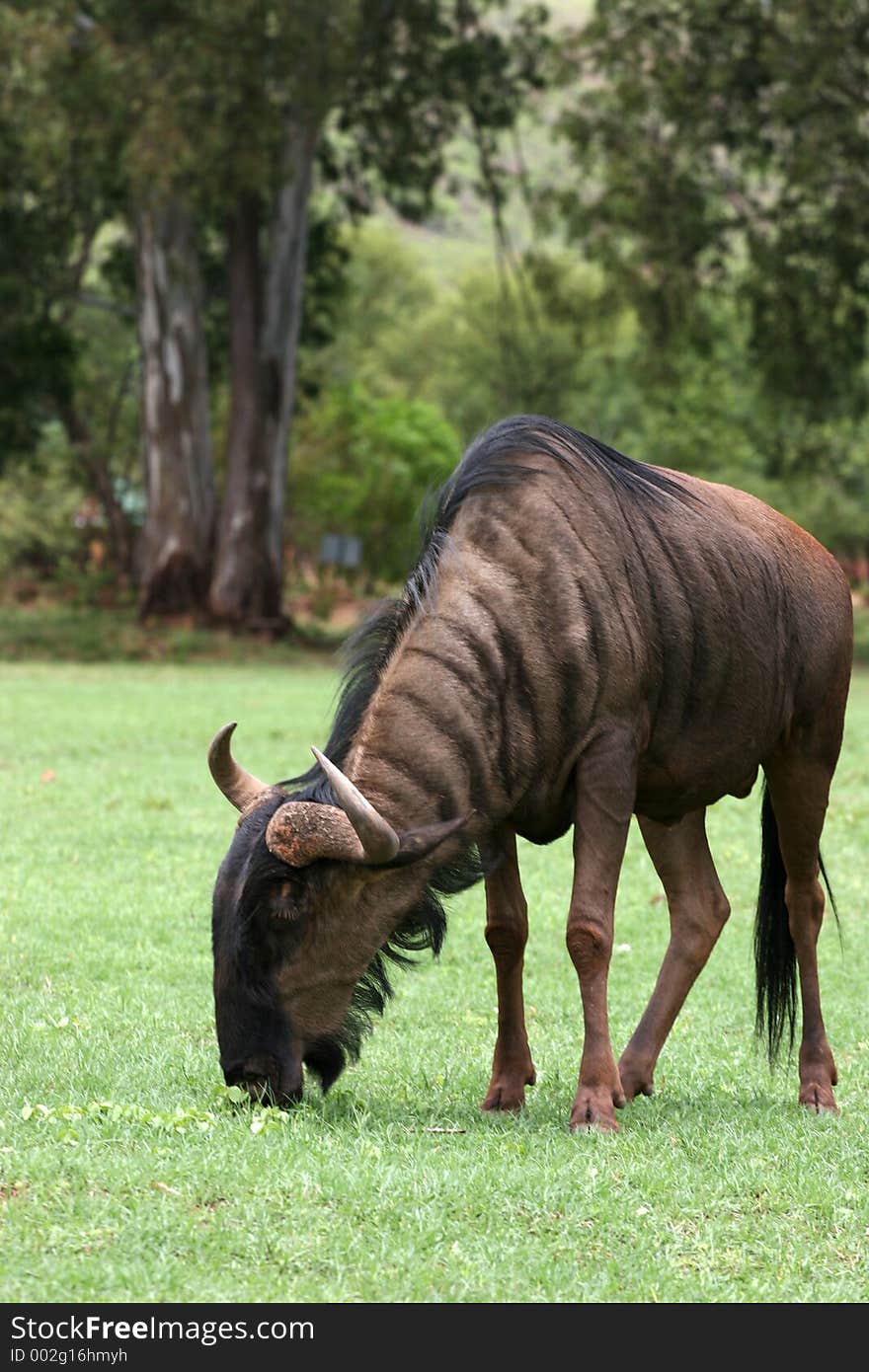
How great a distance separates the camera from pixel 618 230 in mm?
32844

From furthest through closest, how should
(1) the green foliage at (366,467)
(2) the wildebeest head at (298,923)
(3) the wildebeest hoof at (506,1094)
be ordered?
1. (1) the green foliage at (366,467)
2. (3) the wildebeest hoof at (506,1094)
3. (2) the wildebeest head at (298,923)

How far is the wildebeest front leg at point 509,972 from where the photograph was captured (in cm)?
678

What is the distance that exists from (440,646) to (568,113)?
93.3 ft

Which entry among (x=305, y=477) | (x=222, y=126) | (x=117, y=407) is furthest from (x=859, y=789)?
(x=117, y=407)

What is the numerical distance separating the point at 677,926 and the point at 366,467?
45.2 metres

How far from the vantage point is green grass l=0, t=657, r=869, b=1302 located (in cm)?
464

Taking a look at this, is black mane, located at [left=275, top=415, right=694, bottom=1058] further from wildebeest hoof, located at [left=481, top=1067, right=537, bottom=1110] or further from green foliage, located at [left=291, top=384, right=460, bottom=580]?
green foliage, located at [left=291, top=384, right=460, bottom=580]

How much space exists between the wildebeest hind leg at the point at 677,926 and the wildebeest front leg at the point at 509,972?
43 cm

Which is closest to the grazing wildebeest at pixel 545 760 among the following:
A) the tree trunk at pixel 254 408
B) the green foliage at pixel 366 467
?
the tree trunk at pixel 254 408

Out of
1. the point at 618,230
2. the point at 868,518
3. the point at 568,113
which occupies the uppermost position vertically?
the point at 568,113

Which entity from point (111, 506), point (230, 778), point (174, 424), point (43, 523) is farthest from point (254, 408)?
point (43, 523)

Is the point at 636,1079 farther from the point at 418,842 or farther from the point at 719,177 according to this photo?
the point at 719,177

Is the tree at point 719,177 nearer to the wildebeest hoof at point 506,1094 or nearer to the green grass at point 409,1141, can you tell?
the green grass at point 409,1141

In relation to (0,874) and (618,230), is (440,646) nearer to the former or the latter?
(0,874)
